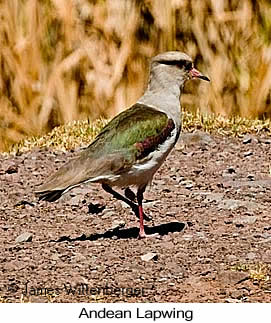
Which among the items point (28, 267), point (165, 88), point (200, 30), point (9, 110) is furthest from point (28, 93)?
point (28, 267)

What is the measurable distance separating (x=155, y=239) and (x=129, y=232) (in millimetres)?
310

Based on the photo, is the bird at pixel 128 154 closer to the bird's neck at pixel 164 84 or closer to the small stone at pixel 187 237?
the bird's neck at pixel 164 84

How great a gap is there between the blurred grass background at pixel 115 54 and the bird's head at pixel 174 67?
316 cm

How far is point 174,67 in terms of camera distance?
836 cm

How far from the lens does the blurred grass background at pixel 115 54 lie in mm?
11516

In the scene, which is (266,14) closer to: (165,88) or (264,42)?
(264,42)

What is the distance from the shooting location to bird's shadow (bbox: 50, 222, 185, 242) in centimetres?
813

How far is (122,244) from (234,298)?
3.91 feet

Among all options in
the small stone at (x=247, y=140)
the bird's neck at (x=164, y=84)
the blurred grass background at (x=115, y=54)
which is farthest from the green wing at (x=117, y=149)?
the blurred grass background at (x=115, y=54)

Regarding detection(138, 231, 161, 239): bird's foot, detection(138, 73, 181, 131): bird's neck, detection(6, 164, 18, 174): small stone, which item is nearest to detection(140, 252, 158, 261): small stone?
detection(138, 231, 161, 239): bird's foot

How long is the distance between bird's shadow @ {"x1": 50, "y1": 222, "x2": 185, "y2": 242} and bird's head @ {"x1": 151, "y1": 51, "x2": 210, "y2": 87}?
0.96 m

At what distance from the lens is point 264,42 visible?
457 inches

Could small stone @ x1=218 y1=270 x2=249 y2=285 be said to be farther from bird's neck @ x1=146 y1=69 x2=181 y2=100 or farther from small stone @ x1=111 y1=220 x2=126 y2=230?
bird's neck @ x1=146 y1=69 x2=181 y2=100

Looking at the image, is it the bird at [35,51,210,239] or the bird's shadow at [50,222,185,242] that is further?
the bird's shadow at [50,222,185,242]
